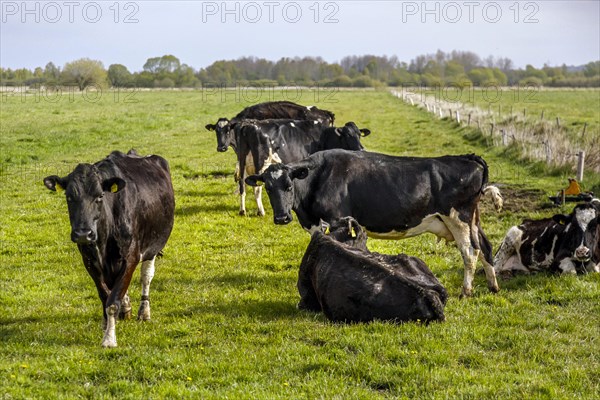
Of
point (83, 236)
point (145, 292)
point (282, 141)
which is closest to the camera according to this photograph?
point (83, 236)

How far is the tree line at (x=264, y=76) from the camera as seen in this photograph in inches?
3386

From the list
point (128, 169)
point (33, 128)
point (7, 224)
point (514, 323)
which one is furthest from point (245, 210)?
point (33, 128)

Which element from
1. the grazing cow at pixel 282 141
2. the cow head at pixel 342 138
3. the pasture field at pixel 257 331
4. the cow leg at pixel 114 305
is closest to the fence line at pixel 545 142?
the pasture field at pixel 257 331

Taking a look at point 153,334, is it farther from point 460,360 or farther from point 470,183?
point 470,183

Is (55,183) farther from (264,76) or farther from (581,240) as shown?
(264,76)

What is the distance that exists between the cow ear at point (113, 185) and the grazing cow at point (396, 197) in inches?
109

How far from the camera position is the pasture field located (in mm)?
6891

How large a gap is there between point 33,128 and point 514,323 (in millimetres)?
30296

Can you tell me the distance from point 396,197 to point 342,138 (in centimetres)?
714

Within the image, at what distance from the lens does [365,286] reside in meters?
8.64

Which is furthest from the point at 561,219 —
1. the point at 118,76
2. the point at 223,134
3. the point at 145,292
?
the point at 118,76

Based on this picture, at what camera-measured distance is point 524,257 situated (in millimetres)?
11789

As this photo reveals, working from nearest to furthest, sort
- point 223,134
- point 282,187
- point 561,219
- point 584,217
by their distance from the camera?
point 282,187 → point 584,217 → point 561,219 → point 223,134

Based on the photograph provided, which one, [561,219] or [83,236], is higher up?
[83,236]
